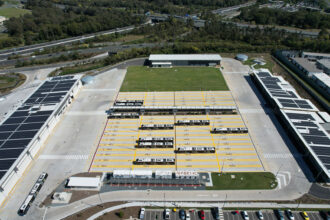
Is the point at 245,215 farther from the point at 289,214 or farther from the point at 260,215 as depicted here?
the point at 289,214

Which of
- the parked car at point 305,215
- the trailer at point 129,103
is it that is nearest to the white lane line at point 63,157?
the trailer at point 129,103

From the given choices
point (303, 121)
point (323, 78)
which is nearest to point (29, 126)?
point (303, 121)

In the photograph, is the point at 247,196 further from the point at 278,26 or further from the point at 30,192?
the point at 278,26

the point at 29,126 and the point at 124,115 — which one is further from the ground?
the point at 124,115

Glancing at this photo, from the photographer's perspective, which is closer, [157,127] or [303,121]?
[303,121]

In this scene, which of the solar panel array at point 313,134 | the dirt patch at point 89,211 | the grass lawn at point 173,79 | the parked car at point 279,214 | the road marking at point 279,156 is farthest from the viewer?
the grass lawn at point 173,79

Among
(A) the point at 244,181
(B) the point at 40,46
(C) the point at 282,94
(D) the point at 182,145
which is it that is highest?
(B) the point at 40,46

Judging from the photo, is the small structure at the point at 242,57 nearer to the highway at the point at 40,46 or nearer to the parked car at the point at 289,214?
the parked car at the point at 289,214
